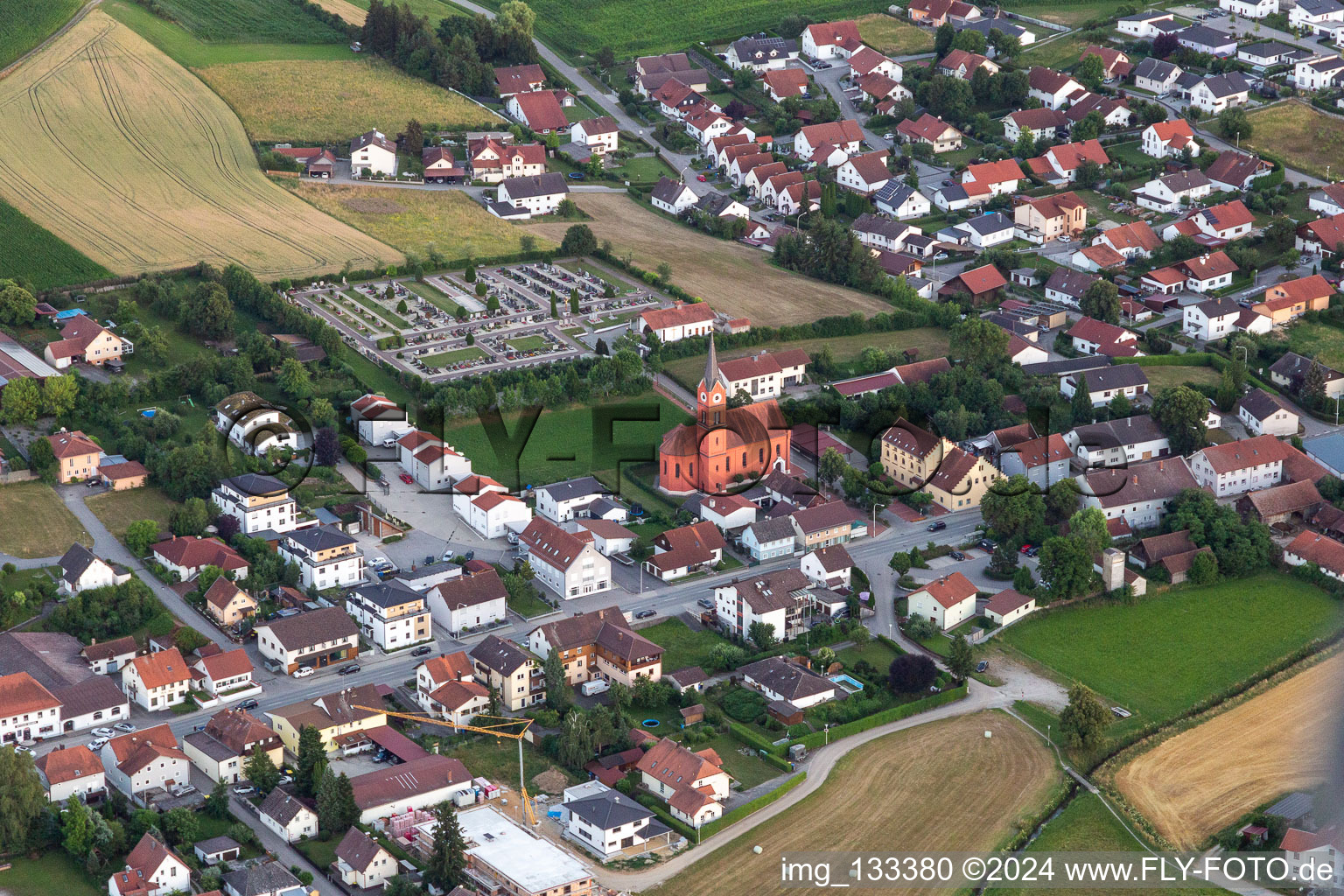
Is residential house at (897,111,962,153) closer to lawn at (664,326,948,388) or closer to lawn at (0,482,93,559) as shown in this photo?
lawn at (664,326,948,388)

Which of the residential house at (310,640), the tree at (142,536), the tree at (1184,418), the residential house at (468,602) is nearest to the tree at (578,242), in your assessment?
the tree at (1184,418)

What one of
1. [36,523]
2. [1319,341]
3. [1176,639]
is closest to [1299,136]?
[1319,341]

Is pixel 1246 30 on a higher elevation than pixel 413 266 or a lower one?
higher

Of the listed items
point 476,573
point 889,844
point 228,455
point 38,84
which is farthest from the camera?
point 38,84

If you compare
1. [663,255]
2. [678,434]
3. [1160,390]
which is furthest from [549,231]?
[1160,390]

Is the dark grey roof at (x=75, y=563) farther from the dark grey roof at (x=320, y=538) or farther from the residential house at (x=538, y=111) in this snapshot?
the residential house at (x=538, y=111)

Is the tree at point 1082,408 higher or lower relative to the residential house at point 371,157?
lower

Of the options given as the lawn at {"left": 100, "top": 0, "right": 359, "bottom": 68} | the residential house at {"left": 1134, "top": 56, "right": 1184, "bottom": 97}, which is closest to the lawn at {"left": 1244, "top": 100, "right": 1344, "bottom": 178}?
the residential house at {"left": 1134, "top": 56, "right": 1184, "bottom": 97}

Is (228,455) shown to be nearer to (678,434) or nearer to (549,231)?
(678,434)
